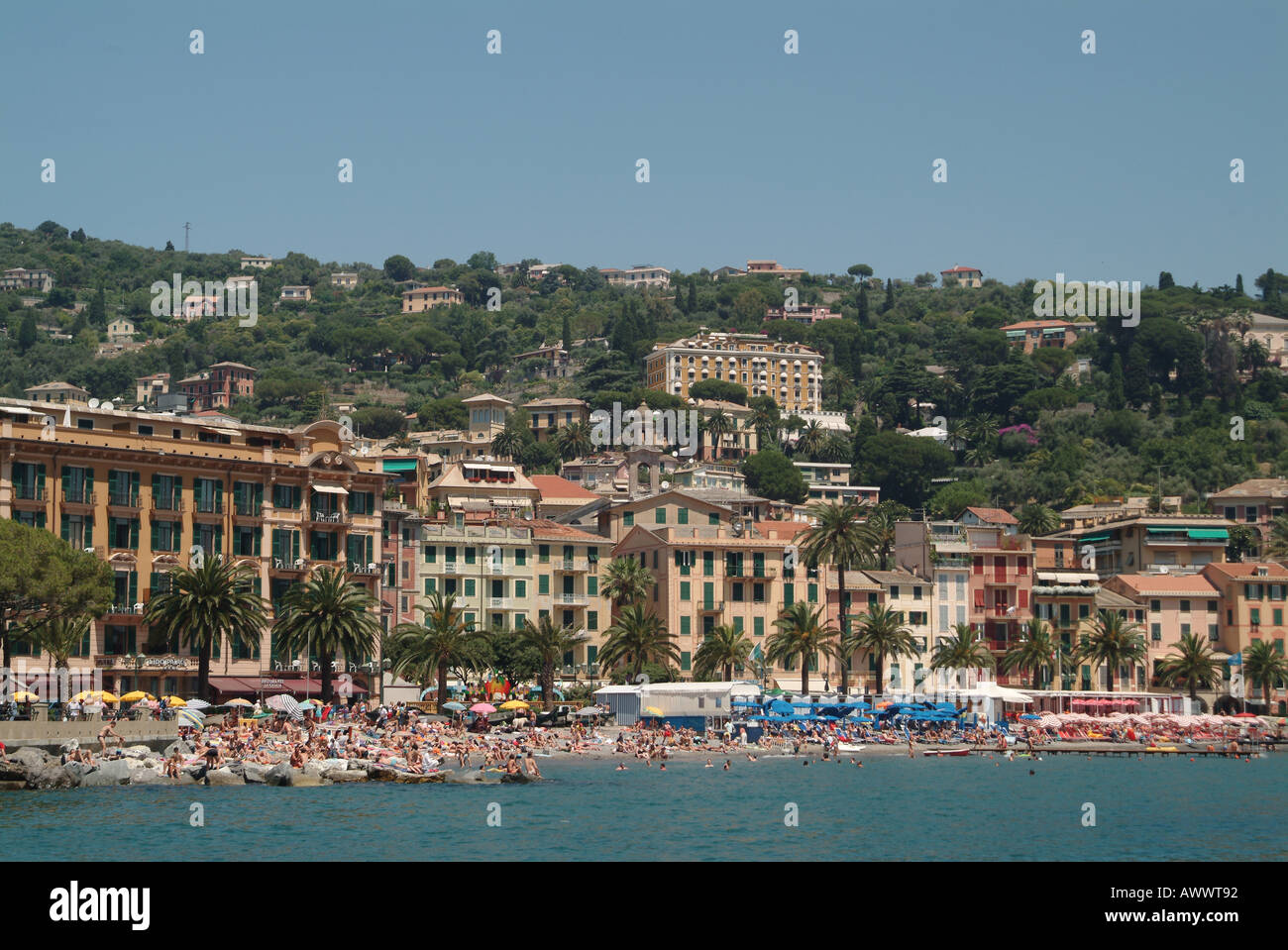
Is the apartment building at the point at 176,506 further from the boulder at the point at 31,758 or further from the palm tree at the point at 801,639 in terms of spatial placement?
the palm tree at the point at 801,639

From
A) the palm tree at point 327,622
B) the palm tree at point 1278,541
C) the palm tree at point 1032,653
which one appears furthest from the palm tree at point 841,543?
the palm tree at point 1278,541

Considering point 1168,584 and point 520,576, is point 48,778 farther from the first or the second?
point 1168,584

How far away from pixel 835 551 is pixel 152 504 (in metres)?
45.1

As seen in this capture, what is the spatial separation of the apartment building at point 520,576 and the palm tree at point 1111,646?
36265 millimetres

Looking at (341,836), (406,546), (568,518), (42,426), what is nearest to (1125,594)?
(568,518)

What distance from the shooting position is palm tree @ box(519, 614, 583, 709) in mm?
94750

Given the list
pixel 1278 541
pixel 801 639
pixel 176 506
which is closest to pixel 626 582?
pixel 801 639

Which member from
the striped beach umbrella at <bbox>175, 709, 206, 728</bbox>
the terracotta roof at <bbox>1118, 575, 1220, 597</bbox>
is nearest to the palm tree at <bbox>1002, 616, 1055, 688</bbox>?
the terracotta roof at <bbox>1118, 575, 1220, 597</bbox>

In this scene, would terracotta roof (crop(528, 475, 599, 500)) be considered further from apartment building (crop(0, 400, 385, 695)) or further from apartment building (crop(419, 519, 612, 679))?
apartment building (crop(0, 400, 385, 695))

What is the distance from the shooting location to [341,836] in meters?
46.0

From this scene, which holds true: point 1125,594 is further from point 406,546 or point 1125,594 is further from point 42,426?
point 42,426

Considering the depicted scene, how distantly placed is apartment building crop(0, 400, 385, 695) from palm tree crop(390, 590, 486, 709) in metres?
4.20

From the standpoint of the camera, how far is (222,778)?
59.3m
